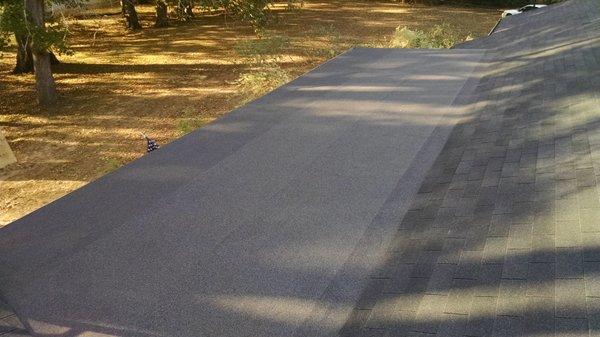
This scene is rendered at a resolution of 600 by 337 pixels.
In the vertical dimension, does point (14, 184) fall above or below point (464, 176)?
below

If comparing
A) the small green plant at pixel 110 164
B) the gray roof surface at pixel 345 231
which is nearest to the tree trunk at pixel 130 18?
the small green plant at pixel 110 164

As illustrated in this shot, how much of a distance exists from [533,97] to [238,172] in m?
4.86

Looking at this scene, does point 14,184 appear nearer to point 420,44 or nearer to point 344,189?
point 344,189

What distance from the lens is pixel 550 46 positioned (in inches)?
407

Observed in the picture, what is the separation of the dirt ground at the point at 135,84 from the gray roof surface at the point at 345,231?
7271 mm

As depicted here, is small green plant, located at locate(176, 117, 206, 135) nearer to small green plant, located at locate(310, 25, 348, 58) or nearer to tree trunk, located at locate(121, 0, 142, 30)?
small green plant, located at locate(310, 25, 348, 58)

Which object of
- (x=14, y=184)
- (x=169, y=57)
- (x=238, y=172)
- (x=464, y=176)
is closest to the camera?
(x=464, y=176)

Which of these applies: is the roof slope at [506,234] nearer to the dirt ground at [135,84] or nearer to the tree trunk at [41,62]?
the dirt ground at [135,84]

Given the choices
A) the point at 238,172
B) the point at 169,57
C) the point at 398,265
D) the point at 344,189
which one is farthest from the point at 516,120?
the point at 169,57

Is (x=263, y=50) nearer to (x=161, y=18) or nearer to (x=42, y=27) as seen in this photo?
(x=42, y=27)

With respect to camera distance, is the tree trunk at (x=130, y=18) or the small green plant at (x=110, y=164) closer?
the small green plant at (x=110, y=164)

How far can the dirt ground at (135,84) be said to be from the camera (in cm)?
1366

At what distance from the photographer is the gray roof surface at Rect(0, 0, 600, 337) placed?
3.54 m

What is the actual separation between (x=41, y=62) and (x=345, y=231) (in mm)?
17026
